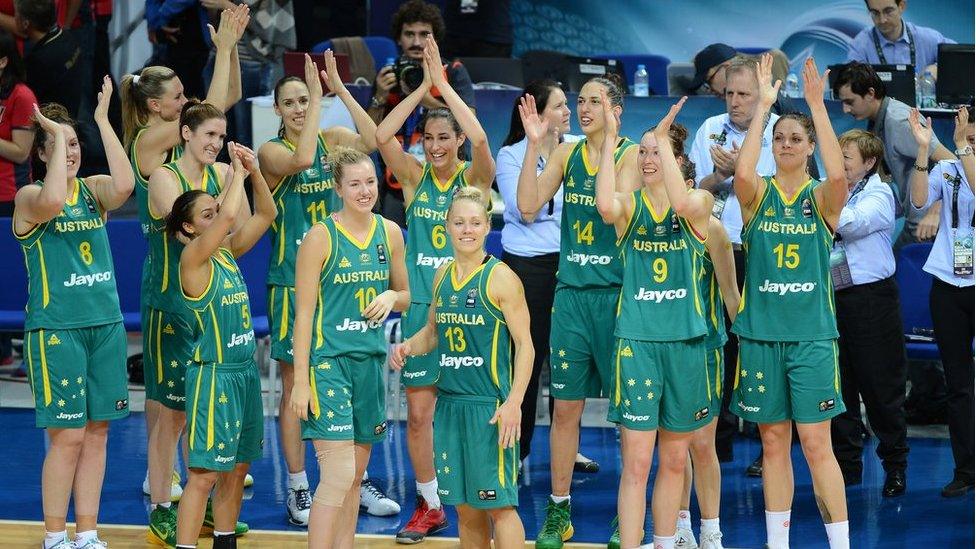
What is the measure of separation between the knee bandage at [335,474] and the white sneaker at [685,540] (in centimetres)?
154

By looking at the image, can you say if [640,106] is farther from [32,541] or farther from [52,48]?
[32,541]

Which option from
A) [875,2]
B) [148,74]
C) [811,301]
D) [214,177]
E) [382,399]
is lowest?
[382,399]

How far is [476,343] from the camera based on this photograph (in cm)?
557

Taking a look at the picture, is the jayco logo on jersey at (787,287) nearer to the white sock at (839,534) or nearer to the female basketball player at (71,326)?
the white sock at (839,534)

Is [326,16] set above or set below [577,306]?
above

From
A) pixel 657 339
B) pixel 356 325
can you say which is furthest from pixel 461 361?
pixel 657 339

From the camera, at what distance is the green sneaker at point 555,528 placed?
253 inches

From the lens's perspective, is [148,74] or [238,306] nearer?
[238,306]

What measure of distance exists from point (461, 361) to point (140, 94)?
228 centimetres

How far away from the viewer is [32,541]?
6.61 meters


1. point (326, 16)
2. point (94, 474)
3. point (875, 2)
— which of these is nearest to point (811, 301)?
point (94, 474)

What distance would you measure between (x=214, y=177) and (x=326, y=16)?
5764mm

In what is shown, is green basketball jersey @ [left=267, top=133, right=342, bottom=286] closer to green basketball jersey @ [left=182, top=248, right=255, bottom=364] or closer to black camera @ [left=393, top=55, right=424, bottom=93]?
green basketball jersey @ [left=182, top=248, right=255, bottom=364]

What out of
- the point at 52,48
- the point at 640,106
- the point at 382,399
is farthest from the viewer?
the point at 52,48
